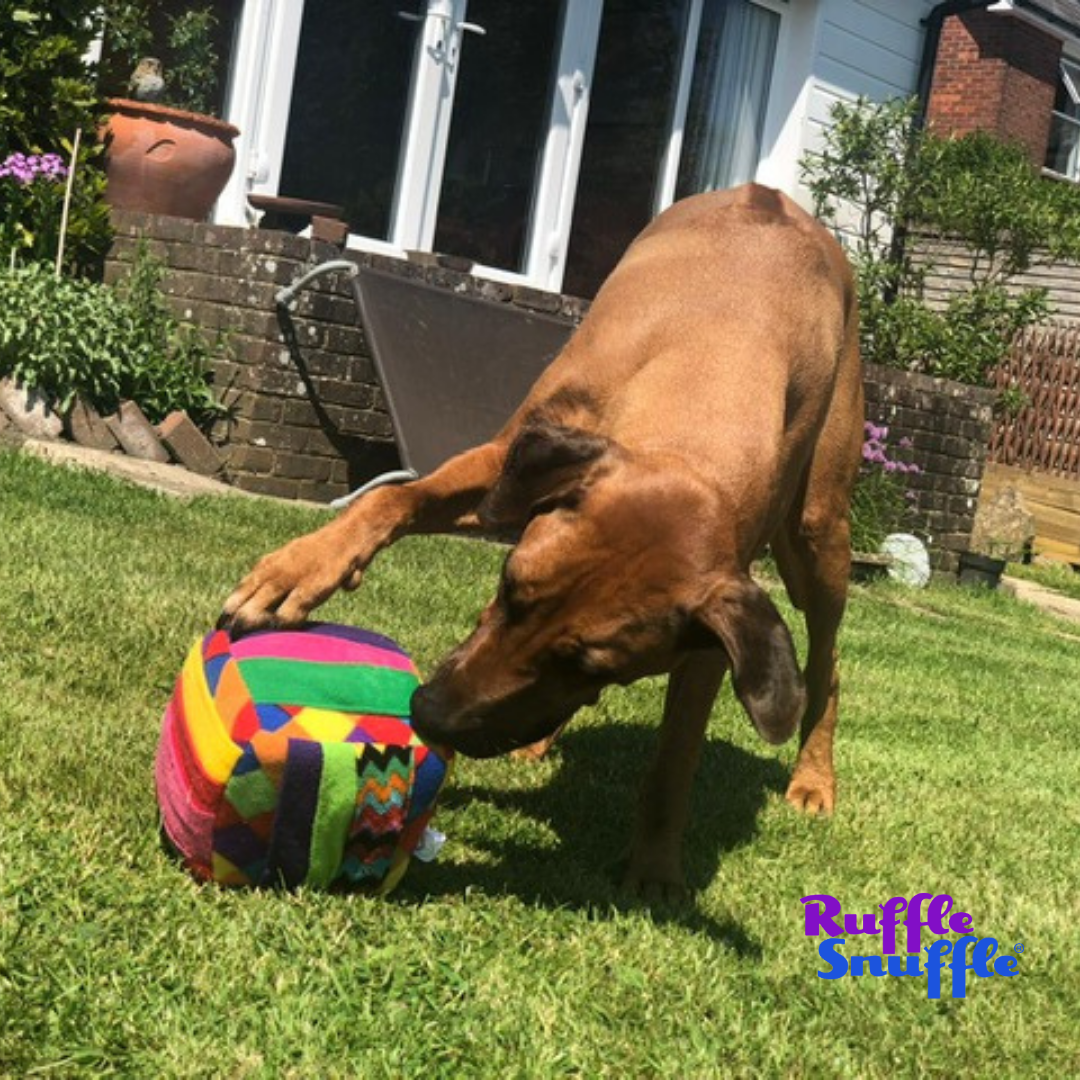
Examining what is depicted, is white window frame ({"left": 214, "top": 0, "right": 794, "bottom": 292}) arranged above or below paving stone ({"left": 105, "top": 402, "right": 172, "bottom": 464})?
above

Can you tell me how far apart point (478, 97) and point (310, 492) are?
13.0 ft

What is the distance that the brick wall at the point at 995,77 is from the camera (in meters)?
20.8

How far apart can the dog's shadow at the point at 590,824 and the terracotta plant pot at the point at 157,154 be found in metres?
5.54

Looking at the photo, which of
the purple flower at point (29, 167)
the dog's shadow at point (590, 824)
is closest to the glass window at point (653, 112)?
the purple flower at point (29, 167)

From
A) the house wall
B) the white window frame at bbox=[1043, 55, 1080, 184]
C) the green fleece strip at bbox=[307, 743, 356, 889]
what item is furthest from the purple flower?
the white window frame at bbox=[1043, 55, 1080, 184]

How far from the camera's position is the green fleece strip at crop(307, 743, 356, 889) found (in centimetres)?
291

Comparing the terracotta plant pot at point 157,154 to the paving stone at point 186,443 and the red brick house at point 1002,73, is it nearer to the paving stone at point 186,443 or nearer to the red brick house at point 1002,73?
the paving stone at point 186,443

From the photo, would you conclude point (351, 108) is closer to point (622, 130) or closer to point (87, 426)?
point (622, 130)

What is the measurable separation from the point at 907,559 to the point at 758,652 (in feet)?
28.4

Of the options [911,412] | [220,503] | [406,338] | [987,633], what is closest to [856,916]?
[220,503]

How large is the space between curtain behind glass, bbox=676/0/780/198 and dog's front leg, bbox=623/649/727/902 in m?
9.70

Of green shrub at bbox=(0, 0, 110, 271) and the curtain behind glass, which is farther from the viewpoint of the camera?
the curtain behind glass

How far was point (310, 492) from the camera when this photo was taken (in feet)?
28.6

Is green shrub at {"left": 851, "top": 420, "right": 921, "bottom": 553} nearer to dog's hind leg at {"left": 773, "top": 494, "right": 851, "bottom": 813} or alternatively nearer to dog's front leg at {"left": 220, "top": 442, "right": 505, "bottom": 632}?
dog's hind leg at {"left": 773, "top": 494, "right": 851, "bottom": 813}
